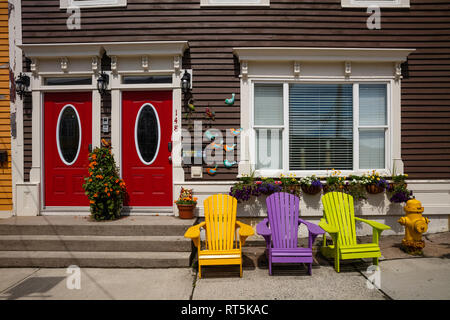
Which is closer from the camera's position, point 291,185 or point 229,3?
point 291,185

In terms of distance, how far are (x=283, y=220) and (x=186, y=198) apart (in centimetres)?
169

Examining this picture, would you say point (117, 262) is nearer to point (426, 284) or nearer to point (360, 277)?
point (360, 277)

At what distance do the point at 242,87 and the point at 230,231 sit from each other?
2.54 metres

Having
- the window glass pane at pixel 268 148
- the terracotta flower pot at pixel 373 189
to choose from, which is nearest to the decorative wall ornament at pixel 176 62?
the window glass pane at pixel 268 148

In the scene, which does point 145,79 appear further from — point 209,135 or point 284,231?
point 284,231

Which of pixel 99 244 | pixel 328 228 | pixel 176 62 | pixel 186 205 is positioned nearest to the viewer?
pixel 328 228

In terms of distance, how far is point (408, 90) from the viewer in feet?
16.1

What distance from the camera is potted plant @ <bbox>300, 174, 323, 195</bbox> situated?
15.0ft

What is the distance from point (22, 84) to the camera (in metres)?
4.81

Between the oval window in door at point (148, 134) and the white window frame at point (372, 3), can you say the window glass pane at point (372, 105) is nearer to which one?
the white window frame at point (372, 3)

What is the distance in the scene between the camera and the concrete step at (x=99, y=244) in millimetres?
3961

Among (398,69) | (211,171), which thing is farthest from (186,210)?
(398,69)

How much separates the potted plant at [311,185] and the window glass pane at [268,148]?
53 centimetres

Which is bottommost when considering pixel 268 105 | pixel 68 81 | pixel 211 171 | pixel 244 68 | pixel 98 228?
pixel 98 228
